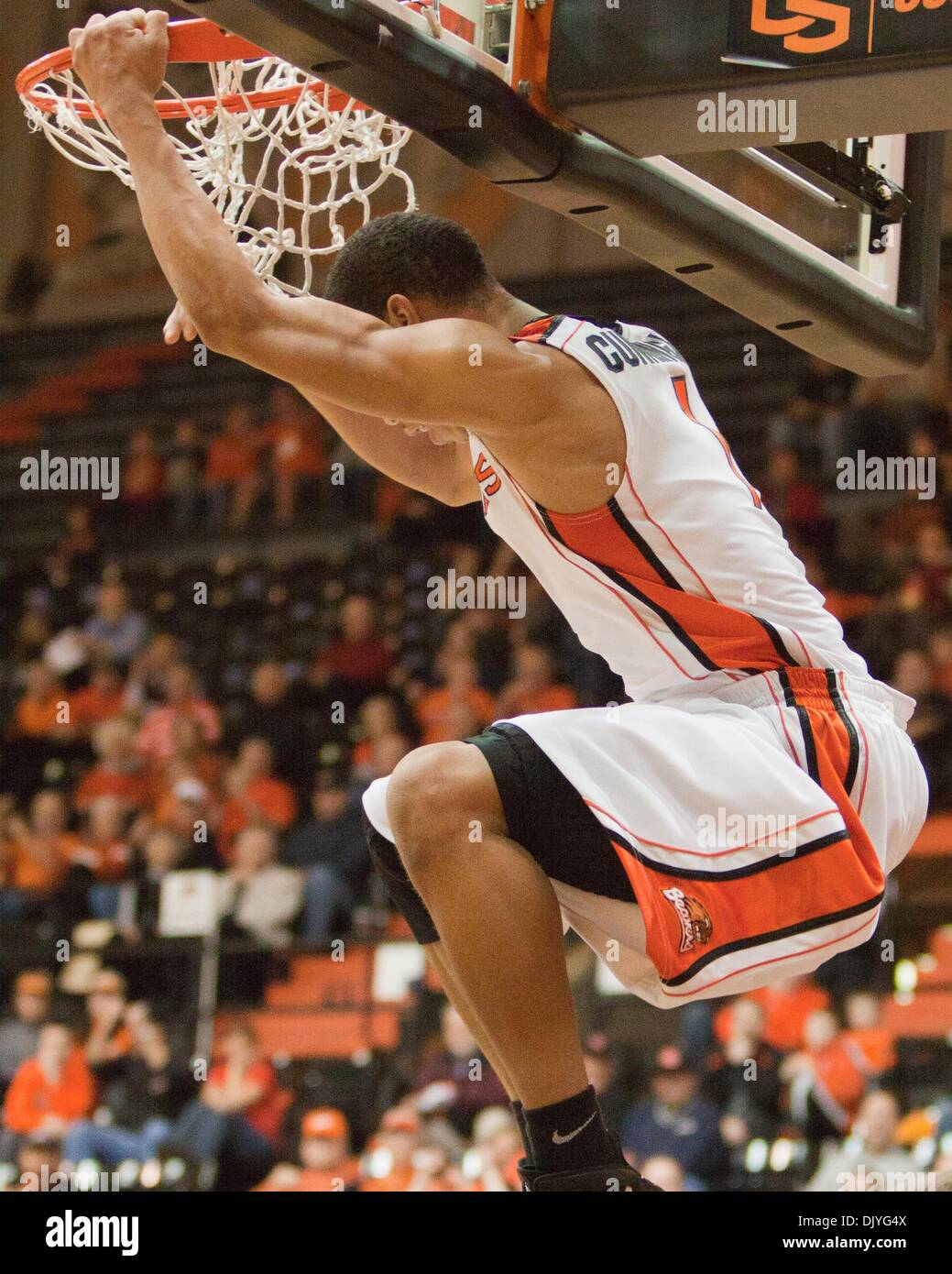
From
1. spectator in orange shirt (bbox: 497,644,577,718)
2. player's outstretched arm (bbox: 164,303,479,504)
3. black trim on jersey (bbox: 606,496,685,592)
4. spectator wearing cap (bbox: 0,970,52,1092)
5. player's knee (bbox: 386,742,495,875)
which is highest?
player's outstretched arm (bbox: 164,303,479,504)

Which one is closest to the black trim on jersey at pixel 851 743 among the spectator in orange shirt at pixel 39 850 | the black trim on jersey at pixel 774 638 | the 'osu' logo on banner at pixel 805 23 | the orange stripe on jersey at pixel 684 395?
the black trim on jersey at pixel 774 638

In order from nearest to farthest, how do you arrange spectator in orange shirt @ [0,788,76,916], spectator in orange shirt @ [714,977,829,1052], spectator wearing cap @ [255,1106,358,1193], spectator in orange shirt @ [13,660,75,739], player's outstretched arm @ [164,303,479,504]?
player's outstretched arm @ [164,303,479,504]
spectator in orange shirt @ [714,977,829,1052]
spectator wearing cap @ [255,1106,358,1193]
spectator in orange shirt @ [0,788,76,916]
spectator in orange shirt @ [13,660,75,739]

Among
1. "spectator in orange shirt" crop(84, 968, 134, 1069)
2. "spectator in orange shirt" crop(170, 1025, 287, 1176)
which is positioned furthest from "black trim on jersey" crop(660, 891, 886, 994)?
"spectator in orange shirt" crop(84, 968, 134, 1069)

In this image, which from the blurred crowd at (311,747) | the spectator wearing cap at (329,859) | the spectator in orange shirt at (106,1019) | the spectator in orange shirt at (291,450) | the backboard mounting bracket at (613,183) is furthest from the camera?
the spectator in orange shirt at (291,450)

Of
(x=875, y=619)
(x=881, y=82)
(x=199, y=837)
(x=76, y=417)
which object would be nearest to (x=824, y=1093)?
(x=875, y=619)

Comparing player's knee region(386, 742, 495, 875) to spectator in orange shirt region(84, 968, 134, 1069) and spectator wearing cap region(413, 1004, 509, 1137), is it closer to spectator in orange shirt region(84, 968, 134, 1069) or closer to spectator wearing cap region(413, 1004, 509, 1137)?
spectator wearing cap region(413, 1004, 509, 1137)

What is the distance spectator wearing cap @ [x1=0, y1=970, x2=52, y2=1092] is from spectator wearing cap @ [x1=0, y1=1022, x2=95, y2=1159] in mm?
63

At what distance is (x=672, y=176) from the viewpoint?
3.18 m

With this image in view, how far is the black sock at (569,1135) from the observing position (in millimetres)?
2549

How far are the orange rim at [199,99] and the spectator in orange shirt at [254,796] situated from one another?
14.3ft

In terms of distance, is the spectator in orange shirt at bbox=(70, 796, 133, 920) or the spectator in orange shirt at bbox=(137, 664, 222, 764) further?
the spectator in orange shirt at bbox=(137, 664, 222, 764)

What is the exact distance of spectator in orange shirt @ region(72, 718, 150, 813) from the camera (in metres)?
7.93

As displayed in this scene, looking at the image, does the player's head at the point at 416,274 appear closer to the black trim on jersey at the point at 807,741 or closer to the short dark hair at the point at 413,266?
the short dark hair at the point at 413,266

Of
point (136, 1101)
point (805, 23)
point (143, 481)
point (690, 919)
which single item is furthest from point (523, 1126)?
point (143, 481)
